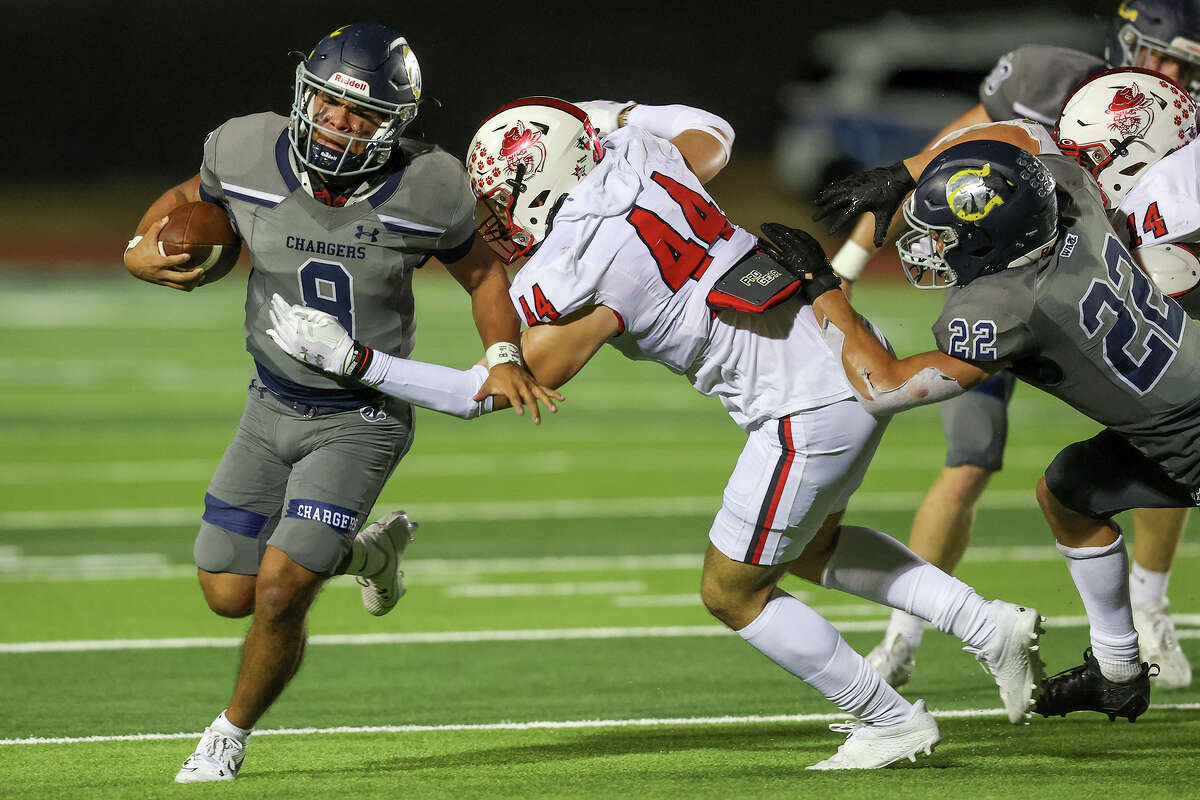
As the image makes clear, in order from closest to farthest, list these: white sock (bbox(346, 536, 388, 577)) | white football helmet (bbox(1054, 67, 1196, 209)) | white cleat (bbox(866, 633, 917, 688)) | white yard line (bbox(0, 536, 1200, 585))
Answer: white football helmet (bbox(1054, 67, 1196, 209)) < white sock (bbox(346, 536, 388, 577)) < white cleat (bbox(866, 633, 917, 688)) < white yard line (bbox(0, 536, 1200, 585))

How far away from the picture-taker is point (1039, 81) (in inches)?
201

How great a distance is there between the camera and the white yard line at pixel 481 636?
5.77 meters

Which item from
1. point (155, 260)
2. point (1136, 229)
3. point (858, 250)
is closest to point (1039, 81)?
point (858, 250)

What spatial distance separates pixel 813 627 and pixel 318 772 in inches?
49.4

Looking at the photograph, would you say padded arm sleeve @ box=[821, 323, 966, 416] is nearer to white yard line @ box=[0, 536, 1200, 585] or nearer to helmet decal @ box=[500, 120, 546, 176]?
helmet decal @ box=[500, 120, 546, 176]

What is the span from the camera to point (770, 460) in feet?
12.1

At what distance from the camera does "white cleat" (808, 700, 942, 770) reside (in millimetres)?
3738

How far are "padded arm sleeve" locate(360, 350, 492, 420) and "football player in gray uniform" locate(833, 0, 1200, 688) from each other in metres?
1.57

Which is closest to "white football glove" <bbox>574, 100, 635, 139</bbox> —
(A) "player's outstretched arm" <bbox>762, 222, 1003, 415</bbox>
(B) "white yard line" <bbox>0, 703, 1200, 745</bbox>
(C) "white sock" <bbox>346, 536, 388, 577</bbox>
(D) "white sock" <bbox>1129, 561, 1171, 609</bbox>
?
(A) "player's outstretched arm" <bbox>762, 222, 1003, 415</bbox>

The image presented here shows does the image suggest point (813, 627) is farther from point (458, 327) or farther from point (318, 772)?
point (458, 327)

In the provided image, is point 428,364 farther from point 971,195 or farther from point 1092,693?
point 1092,693

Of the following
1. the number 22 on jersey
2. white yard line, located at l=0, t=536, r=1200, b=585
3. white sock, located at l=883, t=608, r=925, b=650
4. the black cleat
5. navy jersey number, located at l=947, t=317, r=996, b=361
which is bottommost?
white yard line, located at l=0, t=536, r=1200, b=585

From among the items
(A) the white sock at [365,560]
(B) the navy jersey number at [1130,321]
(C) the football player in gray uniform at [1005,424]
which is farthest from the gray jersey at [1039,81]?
(A) the white sock at [365,560]

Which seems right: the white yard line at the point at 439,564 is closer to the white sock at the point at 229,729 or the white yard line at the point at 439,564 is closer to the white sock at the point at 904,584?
the white sock at the point at 229,729
